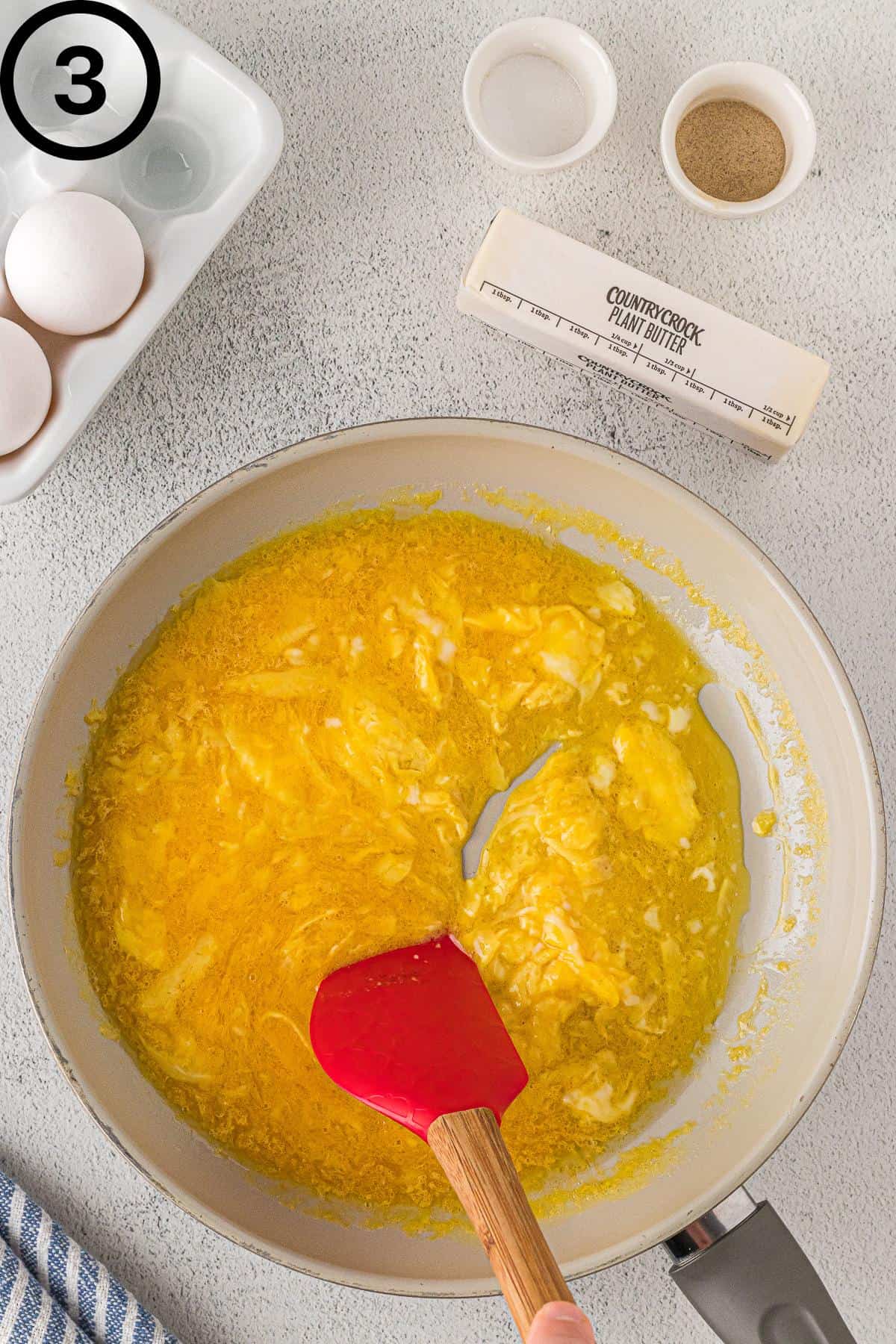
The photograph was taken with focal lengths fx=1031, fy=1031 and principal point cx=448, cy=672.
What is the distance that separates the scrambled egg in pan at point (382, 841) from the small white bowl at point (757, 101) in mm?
501

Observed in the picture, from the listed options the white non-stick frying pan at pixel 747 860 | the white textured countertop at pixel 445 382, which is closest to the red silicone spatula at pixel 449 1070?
the white non-stick frying pan at pixel 747 860

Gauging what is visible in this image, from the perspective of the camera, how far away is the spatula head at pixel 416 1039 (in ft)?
3.45

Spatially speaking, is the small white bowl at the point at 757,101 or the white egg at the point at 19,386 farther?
the small white bowl at the point at 757,101

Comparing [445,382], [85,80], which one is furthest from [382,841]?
[85,80]

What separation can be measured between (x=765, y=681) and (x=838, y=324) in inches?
18.8

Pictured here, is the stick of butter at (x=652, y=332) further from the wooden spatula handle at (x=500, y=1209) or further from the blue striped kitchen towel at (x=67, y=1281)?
the blue striped kitchen towel at (x=67, y=1281)

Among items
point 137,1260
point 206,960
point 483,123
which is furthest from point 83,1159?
point 483,123

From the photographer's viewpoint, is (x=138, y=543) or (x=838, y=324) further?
→ (x=838, y=324)

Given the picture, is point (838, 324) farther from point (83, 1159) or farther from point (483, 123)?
point (83, 1159)

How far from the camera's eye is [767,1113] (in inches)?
48.3

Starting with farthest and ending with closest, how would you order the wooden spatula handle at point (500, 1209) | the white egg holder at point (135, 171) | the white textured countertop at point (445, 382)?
the white textured countertop at point (445, 382)
the white egg holder at point (135, 171)
the wooden spatula handle at point (500, 1209)

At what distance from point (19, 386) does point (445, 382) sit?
508 mm

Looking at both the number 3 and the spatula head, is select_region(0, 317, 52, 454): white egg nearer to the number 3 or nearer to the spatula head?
the number 3

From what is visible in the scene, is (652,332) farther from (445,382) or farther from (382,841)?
(382,841)
